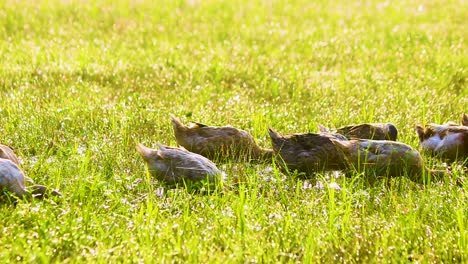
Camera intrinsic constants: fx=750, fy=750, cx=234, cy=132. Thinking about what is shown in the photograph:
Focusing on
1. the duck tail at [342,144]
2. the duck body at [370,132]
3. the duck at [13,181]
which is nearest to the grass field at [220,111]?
the duck at [13,181]

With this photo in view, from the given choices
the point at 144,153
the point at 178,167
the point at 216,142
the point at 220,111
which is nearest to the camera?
the point at 178,167

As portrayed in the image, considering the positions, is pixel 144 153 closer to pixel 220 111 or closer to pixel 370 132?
pixel 370 132

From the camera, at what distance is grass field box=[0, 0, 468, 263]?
13.0 feet

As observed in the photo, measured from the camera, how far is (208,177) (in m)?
4.70

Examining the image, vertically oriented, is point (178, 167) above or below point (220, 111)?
above

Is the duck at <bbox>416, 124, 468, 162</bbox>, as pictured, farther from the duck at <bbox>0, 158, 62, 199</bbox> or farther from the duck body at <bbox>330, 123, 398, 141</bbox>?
the duck at <bbox>0, 158, 62, 199</bbox>

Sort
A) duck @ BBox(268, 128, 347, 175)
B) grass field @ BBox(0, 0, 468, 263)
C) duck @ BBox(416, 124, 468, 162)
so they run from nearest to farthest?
grass field @ BBox(0, 0, 468, 263), duck @ BBox(268, 128, 347, 175), duck @ BBox(416, 124, 468, 162)

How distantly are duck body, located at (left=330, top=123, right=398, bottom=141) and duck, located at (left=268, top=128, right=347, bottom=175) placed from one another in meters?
0.48

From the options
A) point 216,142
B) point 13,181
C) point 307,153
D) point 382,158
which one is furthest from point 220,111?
point 13,181

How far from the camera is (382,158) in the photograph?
490cm

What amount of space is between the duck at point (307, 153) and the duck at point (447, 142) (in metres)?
0.95

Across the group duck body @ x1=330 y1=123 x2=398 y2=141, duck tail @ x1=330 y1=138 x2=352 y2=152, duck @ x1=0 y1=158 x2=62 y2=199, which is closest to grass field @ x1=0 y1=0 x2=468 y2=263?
duck @ x1=0 y1=158 x2=62 y2=199

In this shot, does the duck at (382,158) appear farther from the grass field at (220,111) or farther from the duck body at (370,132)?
the duck body at (370,132)

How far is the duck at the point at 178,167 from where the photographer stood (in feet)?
15.5
